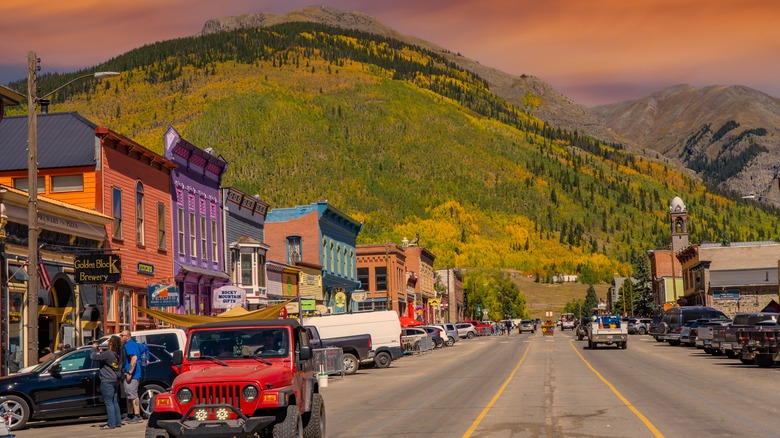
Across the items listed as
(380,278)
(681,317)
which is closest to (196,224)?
(681,317)

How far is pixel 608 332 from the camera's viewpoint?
198 ft

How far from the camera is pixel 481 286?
7190 inches

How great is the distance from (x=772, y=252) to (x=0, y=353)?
94.8m

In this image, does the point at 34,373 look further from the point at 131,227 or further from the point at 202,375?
the point at 131,227

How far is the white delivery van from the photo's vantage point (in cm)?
4319

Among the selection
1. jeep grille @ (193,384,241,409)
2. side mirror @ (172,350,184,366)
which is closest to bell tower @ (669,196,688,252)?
side mirror @ (172,350,184,366)

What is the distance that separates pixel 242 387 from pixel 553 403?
38.3 feet

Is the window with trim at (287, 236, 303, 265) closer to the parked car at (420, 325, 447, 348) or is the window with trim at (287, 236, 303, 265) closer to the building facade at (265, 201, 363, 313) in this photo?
the building facade at (265, 201, 363, 313)

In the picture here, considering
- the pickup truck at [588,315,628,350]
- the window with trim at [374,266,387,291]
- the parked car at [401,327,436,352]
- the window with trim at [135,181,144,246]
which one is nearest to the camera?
the window with trim at [135,181,144,246]

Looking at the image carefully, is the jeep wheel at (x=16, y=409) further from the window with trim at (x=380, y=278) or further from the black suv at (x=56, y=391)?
the window with trim at (x=380, y=278)

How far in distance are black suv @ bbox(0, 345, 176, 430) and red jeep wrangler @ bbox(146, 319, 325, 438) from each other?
8067mm

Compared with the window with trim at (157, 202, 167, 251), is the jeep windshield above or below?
below

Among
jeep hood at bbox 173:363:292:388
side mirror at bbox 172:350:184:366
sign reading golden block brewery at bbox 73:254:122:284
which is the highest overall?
sign reading golden block brewery at bbox 73:254:122:284

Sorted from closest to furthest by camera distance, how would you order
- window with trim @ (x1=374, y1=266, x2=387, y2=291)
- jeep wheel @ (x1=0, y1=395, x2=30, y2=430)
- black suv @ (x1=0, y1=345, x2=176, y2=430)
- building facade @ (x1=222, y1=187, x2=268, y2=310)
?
jeep wheel @ (x1=0, y1=395, x2=30, y2=430)
black suv @ (x1=0, y1=345, x2=176, y2=430)
building facade @ (x1=222, y1=187, x2=268, y2=310)
window with trim @ (x1=374, y1=266, x2=387, y2=291)
